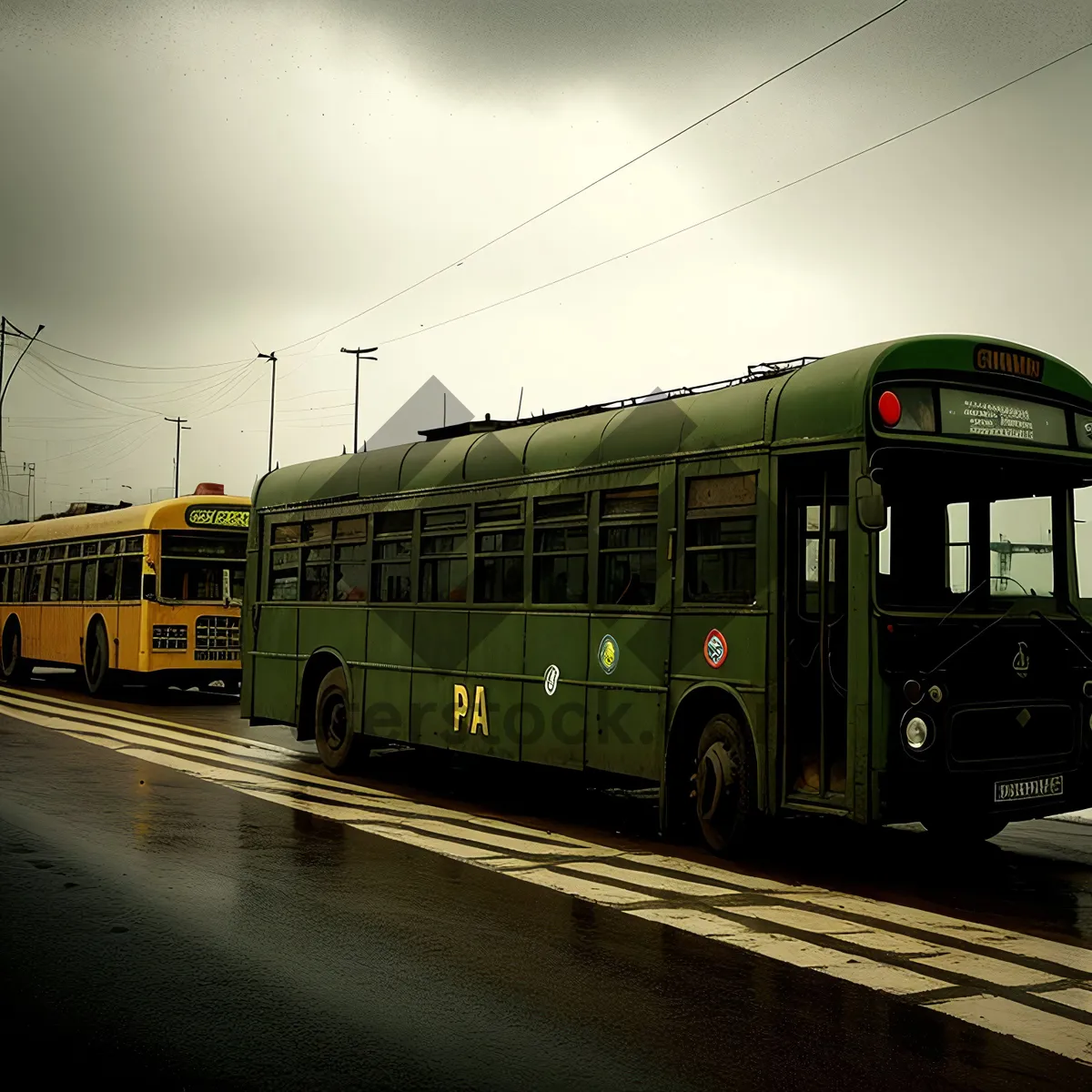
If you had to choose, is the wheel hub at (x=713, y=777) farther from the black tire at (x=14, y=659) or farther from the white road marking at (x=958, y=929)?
the black tire at (x=14, y=659)

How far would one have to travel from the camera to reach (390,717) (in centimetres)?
1370

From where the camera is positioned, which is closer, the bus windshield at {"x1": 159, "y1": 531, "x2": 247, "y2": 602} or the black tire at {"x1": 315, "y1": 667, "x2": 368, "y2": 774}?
the black tire at {"x1": 315, "y1": 667, "x2": 368, "y2": 774}

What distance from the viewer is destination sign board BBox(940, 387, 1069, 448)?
8969mm

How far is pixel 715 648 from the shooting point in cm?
973

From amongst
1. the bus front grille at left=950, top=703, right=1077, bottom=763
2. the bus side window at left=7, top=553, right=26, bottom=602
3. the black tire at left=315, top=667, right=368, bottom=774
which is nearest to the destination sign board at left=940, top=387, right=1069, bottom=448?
the bus front grille at left=950, top=703, right=1077, bottom=763

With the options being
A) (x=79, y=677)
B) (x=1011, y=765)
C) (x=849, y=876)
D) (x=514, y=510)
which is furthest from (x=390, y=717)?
(x=79, y=677)

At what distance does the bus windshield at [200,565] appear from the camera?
2284 cm

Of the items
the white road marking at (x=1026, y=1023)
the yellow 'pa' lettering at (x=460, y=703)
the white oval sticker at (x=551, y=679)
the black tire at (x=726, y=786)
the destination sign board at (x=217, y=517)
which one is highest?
the destination sign board at (x=217, y=517)

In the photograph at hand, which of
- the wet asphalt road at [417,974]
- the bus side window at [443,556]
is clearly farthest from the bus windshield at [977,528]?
the bus side window at [443,556]

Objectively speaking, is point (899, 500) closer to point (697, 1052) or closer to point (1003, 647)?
point (1003, 647)

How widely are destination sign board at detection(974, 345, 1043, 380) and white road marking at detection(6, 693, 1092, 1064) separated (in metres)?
3.57

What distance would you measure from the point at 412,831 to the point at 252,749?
21.2ft

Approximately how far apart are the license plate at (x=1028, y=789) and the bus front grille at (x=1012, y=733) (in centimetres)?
15

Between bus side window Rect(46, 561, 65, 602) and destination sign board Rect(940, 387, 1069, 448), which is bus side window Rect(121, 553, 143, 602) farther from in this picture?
destination sign board Rect(940, 387, 1069, 448)
